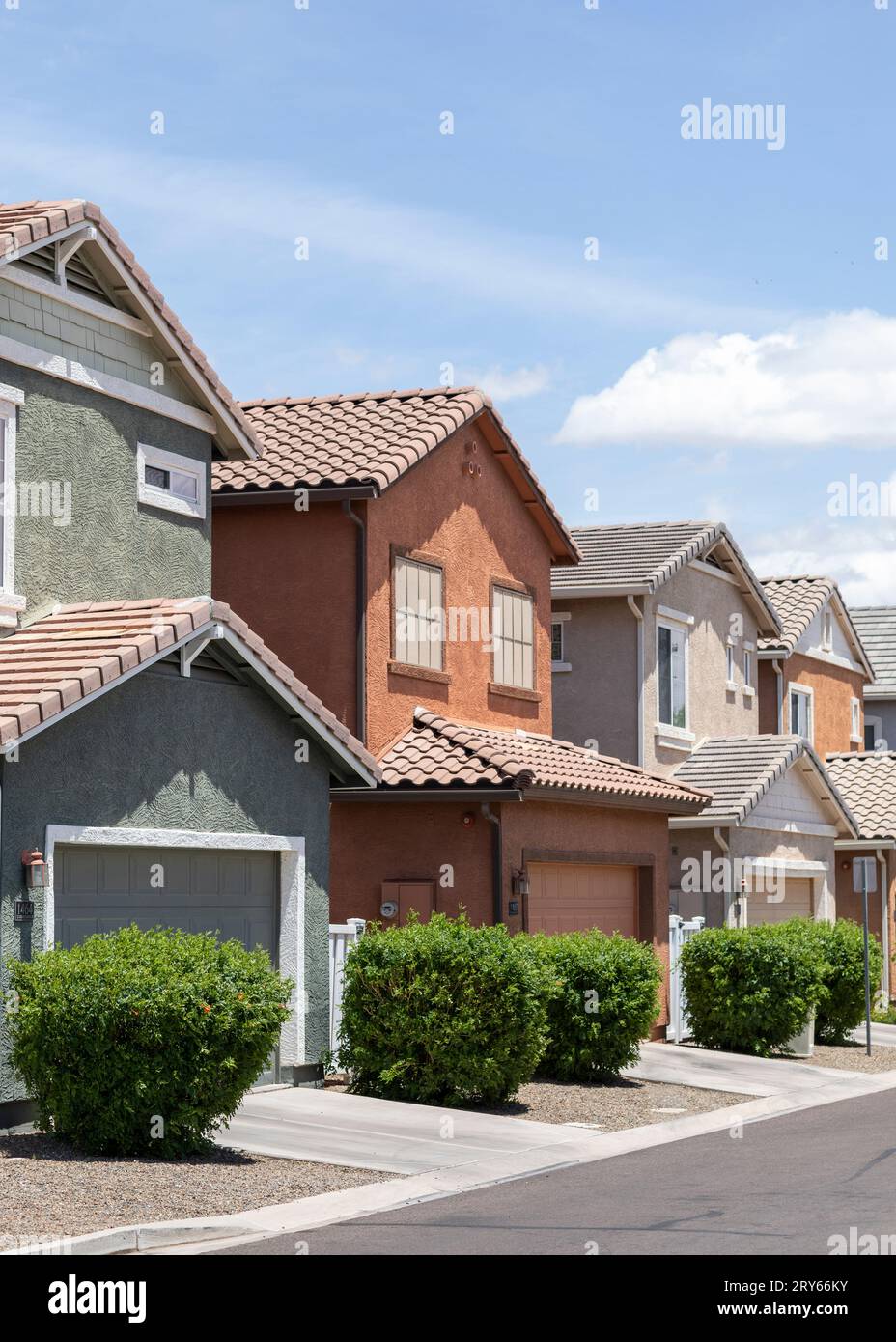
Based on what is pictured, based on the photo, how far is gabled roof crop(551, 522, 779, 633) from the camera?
94.6 ft

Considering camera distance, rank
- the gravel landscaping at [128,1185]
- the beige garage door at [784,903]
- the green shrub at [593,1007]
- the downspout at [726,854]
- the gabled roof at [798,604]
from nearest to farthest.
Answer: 1. the gravel landscaping at [128,1185]
2. the green shrub at [593,1007]
3. the downspout at [726,854]
4. the beige garage door at [784,903]
5. the gabled roof at [798,604]

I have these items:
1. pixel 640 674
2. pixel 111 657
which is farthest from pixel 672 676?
pixel 111 657

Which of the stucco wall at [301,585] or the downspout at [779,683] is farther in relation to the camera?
the downspout at [779,683]

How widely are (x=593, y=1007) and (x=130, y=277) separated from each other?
28.9ft

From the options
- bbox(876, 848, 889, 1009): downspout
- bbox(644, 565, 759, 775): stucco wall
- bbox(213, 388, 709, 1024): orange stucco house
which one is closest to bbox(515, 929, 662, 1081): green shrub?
bbox(213, 388, 709, 1024): orange stucco house

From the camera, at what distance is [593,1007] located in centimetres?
1902

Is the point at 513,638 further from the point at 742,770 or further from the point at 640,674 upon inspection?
the point at 742,770

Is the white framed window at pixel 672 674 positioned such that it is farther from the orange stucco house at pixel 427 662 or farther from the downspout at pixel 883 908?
the downspout at pixel 883 908

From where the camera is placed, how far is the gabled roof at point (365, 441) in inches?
862

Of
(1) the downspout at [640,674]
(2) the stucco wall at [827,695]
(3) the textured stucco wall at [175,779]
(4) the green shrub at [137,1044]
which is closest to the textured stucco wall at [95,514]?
(3) the textured stucco wall at [175,779]

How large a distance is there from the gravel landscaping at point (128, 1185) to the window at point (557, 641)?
657 inches

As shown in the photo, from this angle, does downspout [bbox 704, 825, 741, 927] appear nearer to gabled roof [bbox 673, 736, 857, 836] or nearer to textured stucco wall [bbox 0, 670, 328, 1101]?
gabled roof [bbox 673, 736, 857, 836]

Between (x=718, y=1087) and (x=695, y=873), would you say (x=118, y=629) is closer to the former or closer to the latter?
(x=718, y=1087)

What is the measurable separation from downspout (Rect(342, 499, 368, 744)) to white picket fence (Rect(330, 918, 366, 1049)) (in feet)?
11.2
